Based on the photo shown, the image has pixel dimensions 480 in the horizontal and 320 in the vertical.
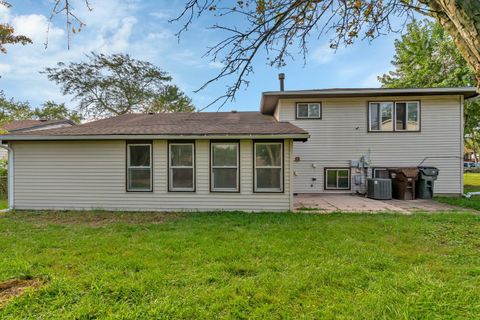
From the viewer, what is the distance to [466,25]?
170cm

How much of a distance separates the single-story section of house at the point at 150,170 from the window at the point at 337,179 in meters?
3.98

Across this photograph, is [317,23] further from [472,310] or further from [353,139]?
[353,139]

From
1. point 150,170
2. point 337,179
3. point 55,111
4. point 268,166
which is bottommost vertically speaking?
point 337,179

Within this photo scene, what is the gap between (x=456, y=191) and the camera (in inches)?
381

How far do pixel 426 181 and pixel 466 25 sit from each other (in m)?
9.22

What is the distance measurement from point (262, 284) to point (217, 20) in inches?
133

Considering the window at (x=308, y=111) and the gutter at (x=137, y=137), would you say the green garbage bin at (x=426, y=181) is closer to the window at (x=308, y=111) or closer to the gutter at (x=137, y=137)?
the window at (x=308, y=111)

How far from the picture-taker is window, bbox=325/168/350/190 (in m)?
10.1

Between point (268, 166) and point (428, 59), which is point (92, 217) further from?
point (428, 59)

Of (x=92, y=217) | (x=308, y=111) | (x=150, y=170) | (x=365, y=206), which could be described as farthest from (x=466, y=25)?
(x=308, y=111)

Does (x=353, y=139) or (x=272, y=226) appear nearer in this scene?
(x=272, y=226)

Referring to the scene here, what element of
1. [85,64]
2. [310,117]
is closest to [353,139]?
[310,117]

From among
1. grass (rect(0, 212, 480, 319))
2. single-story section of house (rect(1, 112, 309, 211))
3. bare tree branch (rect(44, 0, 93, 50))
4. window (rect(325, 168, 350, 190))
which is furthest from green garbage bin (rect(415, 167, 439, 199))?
bare tree branch (rect(44, 0, 93, 50))

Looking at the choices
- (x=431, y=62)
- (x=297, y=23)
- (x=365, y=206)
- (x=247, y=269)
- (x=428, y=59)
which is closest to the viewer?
(x=247, y=269)
